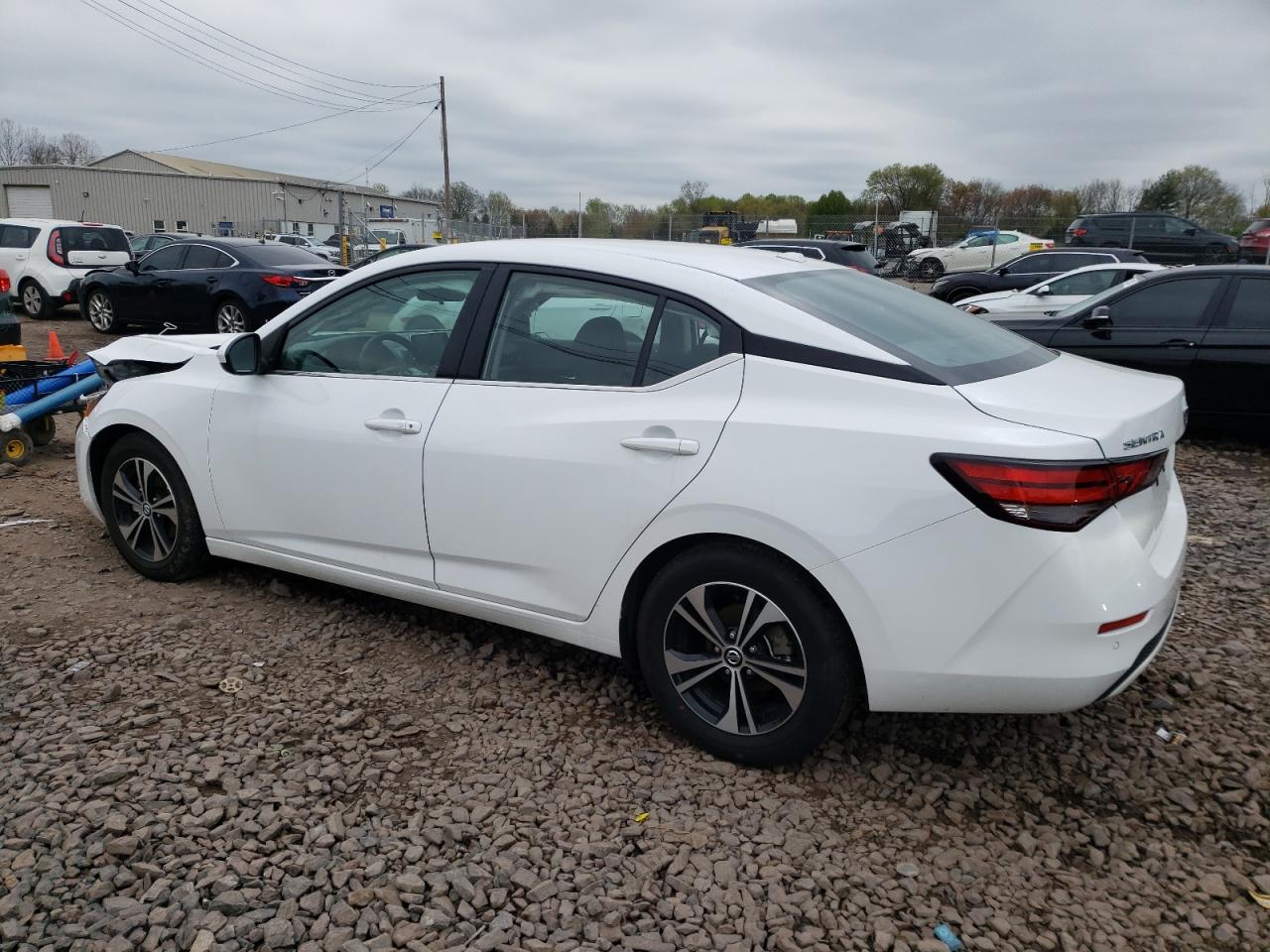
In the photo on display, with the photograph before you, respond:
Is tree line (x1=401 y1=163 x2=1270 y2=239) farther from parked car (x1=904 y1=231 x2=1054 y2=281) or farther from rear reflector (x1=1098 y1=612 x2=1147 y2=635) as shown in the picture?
rear reflector (x1=1098 y1=612 x2=1147 y2=635)

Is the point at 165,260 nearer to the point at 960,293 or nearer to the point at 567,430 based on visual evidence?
the point at 567,430

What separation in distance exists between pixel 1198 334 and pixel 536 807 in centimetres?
724

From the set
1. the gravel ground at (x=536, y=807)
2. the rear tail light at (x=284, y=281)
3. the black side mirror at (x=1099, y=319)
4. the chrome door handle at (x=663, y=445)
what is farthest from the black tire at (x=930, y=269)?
the chrome door handle at (x=663, y=445)

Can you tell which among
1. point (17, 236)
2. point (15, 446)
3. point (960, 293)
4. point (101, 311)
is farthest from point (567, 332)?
point (17, 236)

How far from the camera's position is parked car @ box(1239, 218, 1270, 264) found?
24272mm

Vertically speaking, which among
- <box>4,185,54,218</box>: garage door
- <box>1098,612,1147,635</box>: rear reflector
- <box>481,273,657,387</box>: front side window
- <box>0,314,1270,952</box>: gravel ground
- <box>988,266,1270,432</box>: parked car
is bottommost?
<box>0,314,1270,952</box>: gravel ground

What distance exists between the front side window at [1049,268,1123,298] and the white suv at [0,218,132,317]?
15.3 m

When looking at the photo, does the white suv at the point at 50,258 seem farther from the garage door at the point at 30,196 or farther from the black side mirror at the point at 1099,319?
the garage door at the point at 30,196

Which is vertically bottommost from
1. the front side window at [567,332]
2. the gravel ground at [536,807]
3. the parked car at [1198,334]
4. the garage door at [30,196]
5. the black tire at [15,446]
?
the gravel ground at [536,807]

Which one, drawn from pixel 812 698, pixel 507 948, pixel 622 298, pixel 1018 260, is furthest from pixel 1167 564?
pixel 1018 260

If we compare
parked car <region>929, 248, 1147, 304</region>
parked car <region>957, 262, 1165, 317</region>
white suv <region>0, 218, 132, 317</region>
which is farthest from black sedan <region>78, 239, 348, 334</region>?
parked car <region>929, 248, 1147, 304</region>

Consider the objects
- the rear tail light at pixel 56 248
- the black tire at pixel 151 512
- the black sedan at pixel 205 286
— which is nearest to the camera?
the black tire at pixel 151 512

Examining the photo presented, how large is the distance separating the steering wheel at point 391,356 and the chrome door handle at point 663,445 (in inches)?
40.2

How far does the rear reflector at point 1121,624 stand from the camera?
8.23 ft
